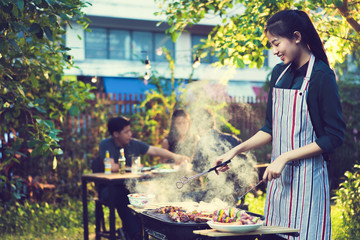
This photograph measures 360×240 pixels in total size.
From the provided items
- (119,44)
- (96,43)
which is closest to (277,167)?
(96,43)

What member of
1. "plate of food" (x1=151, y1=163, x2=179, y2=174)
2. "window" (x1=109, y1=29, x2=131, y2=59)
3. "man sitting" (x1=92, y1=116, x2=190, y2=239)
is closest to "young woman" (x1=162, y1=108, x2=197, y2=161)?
"man sitting" (x1=92, y1=116, x2=190, y2=239)

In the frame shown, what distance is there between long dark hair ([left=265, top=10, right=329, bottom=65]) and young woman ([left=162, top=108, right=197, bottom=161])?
463cm

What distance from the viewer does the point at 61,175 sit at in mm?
8695

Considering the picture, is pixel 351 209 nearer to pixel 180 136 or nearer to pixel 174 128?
pixel 180 136

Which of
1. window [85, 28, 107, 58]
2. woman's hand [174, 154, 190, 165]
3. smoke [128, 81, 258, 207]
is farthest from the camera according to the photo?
window [85, 28, 107, 58]

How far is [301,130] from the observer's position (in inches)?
97.4

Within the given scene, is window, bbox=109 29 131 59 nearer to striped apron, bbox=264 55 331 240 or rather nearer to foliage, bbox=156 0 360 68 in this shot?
foliage, bbox=156 0 360 68

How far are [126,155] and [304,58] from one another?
4479mm

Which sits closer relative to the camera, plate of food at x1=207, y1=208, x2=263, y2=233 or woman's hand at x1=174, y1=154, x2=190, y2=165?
plate of food at x1=207, y1=208, x2=263, y2=233

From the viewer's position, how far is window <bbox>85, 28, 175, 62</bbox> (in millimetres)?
20953

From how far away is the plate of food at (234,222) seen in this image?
2379 millimetres

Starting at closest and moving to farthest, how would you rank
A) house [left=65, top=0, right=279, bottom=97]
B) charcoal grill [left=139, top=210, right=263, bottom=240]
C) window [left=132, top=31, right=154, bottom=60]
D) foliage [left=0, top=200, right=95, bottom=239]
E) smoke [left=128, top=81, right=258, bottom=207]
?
1. charcoal grill [left=139, top=210, right=263, bottom=240]
2. smoke [left=128, top=81, right=258, bottom=207]
3. foliage [left=0, top=200, right=95, bottom=239]
4. house [left=65, top=0, right=279, bottom=97]
5. window [left=132, top=31, right=154, bottom=60]

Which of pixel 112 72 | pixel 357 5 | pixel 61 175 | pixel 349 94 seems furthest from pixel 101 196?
pixel 112 72

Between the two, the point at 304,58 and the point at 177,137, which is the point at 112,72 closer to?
the point at 177,137
